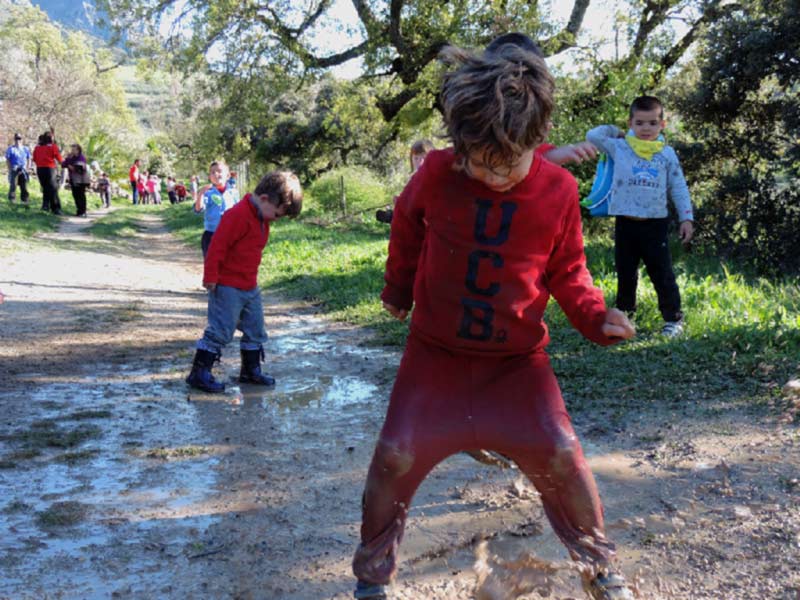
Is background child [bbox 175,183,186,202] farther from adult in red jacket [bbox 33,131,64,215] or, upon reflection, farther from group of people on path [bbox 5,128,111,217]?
adult in red jacket [bbox 33,131,64,215]

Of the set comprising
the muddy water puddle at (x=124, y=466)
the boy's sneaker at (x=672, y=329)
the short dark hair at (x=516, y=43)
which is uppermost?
the short dark hair at (x=516, y=43)

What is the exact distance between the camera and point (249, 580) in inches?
111

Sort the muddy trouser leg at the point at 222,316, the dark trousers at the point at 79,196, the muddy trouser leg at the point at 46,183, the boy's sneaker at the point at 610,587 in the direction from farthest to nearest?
the dark trousers at the point at 79,196 < the muddy trouser leg at the point at 46,183 < the muddy trouser leg at the point at 222,316 < the boy's sneaker at the point at 610,587

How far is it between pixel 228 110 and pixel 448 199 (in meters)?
17.2

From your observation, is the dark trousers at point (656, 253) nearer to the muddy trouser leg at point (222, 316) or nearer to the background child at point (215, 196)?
the muddy trouser leg at point (222, 316)

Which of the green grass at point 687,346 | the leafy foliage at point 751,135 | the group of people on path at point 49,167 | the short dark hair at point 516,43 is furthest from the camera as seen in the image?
the group of people on path at point 49,167

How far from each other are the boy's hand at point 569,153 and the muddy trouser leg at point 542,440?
878mm

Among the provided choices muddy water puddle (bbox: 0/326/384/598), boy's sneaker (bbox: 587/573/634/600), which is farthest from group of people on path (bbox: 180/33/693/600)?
muddy water puddle (bbox: 0/326/384/598)

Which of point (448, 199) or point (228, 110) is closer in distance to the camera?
point (448, 199)

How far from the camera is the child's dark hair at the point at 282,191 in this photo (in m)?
5.28

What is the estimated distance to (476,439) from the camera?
229 centimetres

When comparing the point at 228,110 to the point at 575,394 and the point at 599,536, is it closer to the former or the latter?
the point at 575,394

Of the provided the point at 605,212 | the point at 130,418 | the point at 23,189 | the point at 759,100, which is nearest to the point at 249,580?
the point at 130,418

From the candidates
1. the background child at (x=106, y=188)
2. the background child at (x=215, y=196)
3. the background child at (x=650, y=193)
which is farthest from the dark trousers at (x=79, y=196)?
the background child at (x=650, y=193)
